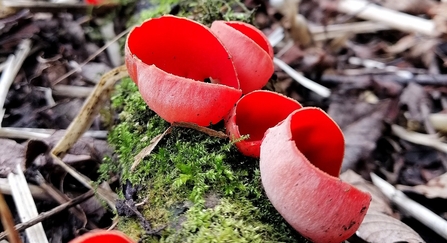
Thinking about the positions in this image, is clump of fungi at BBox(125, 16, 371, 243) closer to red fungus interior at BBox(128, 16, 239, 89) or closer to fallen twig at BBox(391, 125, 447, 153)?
red fungus interior at BBox(128, 16, 239, 89)

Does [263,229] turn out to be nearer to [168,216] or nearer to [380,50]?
[168,216]

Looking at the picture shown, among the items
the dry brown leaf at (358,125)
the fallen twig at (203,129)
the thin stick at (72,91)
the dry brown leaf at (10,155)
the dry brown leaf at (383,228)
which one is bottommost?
the dry brown leaf at (358,125)

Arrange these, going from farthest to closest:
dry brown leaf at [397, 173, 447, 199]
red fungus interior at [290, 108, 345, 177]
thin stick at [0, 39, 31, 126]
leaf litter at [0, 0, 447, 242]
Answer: thin stick at [0, 39, 31, 126] → dry brown leaf at [397, 173, 447, 199] → leaf litter at [0, 0, 447, 242] → red fungus interior at [290, 108, 345, 177]

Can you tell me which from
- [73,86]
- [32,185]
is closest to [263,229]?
[32,185]

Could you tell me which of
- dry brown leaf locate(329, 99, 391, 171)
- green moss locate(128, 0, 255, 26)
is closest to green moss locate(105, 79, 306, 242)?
green moss locate(128, 0, 255, 26)

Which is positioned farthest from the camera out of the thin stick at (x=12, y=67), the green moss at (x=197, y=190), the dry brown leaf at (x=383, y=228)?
the thin stick at (x=12, y=67)

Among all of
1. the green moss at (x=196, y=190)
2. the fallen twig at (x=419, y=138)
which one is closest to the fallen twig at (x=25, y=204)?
the green moss at (x=196, y=190)

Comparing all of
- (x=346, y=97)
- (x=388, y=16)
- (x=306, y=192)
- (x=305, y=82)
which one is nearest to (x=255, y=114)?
(x=306, y=192)

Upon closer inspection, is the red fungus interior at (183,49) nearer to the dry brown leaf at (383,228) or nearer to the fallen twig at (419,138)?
the dry brown leaf at (383,228)
